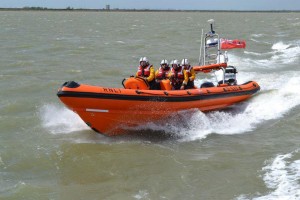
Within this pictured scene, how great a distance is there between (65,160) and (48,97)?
4.17 m

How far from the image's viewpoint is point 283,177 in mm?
5859

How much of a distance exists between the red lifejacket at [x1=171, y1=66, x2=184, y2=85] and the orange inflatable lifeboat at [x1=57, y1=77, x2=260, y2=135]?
0.73ft

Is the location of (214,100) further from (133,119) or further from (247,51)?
(247,51)

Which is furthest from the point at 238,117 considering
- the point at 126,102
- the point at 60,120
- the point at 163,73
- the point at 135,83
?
the point at 60,120

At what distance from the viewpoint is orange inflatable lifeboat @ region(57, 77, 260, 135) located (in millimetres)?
7270

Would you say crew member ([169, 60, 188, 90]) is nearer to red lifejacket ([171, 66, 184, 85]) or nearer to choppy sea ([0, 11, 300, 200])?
red lifejacket ([171, 66, 184, 85])

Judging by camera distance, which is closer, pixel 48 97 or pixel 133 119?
pixel 133 119

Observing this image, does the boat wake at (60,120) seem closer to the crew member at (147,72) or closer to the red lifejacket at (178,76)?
the crew member at (147,72)

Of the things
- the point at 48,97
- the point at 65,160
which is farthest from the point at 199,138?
the point at 48,97

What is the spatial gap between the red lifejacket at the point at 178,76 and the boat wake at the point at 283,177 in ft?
9.34

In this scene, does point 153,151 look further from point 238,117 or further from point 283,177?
point 238,117

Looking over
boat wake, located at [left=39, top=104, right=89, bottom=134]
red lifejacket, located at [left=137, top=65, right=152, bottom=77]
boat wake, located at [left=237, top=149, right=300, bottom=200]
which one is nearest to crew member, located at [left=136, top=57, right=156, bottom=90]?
red lifejacket, located at [left=137, top=65, right=152, bottom=77]

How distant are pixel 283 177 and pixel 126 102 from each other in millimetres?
2988

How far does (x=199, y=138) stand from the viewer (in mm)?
7926
